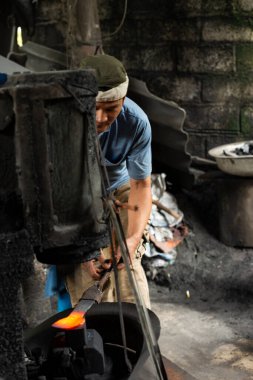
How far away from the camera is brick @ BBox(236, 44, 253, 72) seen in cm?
661

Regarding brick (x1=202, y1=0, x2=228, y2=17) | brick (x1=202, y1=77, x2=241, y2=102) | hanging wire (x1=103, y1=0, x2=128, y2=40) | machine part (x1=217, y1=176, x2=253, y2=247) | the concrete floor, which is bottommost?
the concrete floor

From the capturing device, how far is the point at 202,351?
4.92 metres

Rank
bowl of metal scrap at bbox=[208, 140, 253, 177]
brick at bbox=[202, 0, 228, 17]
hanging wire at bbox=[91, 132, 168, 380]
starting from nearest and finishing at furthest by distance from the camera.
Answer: hanging wire at bbox=[91, 132, 168, 380], bowl of metal scrap at bbox=[208, 140, 253, 177], brick at bbox=[202, 0, 228, 17]

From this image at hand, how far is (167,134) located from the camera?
635 cm

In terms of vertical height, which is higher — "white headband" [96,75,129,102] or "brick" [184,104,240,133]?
"white headband" [96,75,129,102]

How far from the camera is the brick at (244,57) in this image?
21.7 ft

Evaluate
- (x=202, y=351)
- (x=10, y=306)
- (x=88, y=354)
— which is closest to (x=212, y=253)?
(x=202, y=351)

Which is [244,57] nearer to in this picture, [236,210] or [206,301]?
[236,210]

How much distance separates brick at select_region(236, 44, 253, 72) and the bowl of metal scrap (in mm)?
819

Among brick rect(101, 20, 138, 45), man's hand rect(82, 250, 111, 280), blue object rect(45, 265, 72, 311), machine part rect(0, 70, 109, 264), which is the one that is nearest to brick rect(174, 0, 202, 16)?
brick rect(101, 20, 138, 45)

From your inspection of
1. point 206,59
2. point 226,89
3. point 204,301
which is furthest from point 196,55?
point 204,301

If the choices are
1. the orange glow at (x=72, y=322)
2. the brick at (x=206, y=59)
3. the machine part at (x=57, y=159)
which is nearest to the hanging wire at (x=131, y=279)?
the machine part at (x=57, y=159)

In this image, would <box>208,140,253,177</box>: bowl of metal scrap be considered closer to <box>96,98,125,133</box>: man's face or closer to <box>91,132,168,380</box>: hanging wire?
<box>96,98,125,133</box>: man's face

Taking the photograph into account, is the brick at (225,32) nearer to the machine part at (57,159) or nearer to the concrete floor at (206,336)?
the concrete floor at (206,336)
